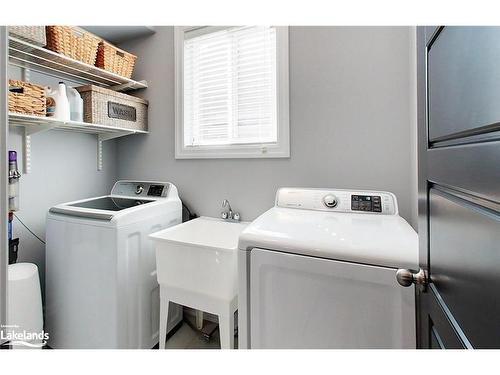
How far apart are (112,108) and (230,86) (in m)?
0.97

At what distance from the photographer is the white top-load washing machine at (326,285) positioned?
86 cm

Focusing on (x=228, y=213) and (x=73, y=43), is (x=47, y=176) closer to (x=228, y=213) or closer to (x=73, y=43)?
(x=73, y=43)

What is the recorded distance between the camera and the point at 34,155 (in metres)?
1.80

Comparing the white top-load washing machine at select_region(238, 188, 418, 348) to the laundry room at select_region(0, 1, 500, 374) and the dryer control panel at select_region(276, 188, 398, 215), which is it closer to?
the laundry room at select_region(0, 1, 500, 374)

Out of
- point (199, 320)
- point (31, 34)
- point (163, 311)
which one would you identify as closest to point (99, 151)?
point (31, 34)

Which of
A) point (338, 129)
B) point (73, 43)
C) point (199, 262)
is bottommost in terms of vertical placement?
point (199, 262)

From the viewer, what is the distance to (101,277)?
1.48 metres

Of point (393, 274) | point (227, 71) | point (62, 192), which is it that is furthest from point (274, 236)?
point (62, 192)

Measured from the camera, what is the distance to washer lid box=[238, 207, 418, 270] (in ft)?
2.87

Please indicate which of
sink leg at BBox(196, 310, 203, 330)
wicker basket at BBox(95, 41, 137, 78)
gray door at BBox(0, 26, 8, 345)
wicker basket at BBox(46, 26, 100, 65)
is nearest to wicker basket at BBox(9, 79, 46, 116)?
wicker basket at BBox(46, 26, 100, 65)

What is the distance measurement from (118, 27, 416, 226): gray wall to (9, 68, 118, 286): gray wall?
891 mm
